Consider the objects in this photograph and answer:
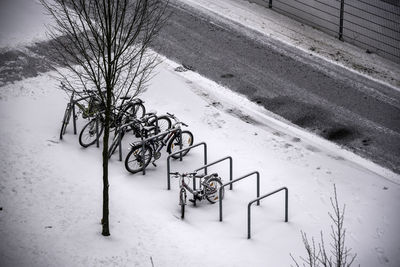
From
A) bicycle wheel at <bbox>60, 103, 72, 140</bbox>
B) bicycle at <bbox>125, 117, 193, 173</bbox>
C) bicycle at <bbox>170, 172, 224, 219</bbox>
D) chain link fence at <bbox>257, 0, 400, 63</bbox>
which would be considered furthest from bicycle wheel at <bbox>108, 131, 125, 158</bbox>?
chain link fence at <bbox>257, 0, 400, 63</bbox>

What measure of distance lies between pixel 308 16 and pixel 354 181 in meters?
8.24

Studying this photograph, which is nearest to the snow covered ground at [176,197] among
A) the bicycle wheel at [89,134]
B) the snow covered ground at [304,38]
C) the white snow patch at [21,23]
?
the bicycle wheel at [89,134]

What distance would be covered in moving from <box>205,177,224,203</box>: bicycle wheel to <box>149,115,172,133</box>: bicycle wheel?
210 cm

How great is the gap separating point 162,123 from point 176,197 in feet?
9.10

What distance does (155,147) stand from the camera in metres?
13.0

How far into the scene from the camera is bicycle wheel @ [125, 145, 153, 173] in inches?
498

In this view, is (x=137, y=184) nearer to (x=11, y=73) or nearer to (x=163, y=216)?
(x=163, y=216)

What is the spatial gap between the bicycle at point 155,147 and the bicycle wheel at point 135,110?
0.91 metres

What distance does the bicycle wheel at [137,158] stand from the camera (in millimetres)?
12656

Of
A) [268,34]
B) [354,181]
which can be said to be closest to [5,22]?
[268,34]

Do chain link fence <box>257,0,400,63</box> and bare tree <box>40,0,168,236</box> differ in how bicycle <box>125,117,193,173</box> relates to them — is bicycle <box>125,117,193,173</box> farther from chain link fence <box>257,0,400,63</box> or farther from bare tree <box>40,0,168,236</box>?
chain link fence <box>257,0,400,63</box>

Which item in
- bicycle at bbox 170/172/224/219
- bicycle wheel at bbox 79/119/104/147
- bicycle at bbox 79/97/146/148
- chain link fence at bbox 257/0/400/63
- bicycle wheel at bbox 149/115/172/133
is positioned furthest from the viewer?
chain link fence at bbox 257/0/400/63

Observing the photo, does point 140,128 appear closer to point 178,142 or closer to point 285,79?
point 178,142

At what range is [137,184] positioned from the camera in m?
12.5
